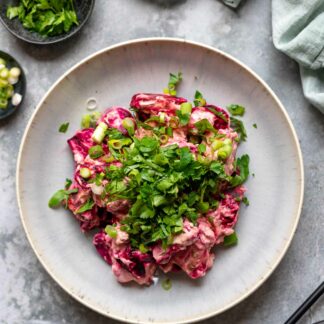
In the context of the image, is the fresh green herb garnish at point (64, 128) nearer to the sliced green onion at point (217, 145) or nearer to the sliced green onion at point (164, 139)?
the sliced green onion at point (164, 139)

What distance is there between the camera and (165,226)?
104 inches

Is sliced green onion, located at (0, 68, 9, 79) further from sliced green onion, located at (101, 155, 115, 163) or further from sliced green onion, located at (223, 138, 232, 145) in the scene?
sliced green onion, located at (223, 138, 232, 145)

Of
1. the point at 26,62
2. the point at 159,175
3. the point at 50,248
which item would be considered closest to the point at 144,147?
the point at 159,175

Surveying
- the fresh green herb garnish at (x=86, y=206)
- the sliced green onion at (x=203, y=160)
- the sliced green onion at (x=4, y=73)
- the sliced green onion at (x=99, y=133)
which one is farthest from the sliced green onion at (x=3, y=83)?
the sliced green onion at (x=203, y=160)

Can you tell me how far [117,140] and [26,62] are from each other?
0.88 m

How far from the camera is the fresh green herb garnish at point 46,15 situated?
3.02 metres

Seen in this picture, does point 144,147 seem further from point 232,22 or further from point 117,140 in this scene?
point 232,22

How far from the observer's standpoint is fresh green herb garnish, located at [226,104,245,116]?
9.70 feet

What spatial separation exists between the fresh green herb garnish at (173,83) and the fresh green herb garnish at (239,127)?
395mm

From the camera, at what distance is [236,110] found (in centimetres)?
296

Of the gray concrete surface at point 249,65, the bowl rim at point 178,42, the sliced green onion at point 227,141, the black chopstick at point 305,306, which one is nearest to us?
the sliced green onion at point 227,141

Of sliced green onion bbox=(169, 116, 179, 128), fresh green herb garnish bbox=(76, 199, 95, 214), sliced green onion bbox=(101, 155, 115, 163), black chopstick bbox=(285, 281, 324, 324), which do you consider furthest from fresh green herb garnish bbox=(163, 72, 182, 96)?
black chopstick bbox=(285, 281, 324, 324)

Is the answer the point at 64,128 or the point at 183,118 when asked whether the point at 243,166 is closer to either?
the point at 183,118

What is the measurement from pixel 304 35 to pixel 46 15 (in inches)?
62.3
